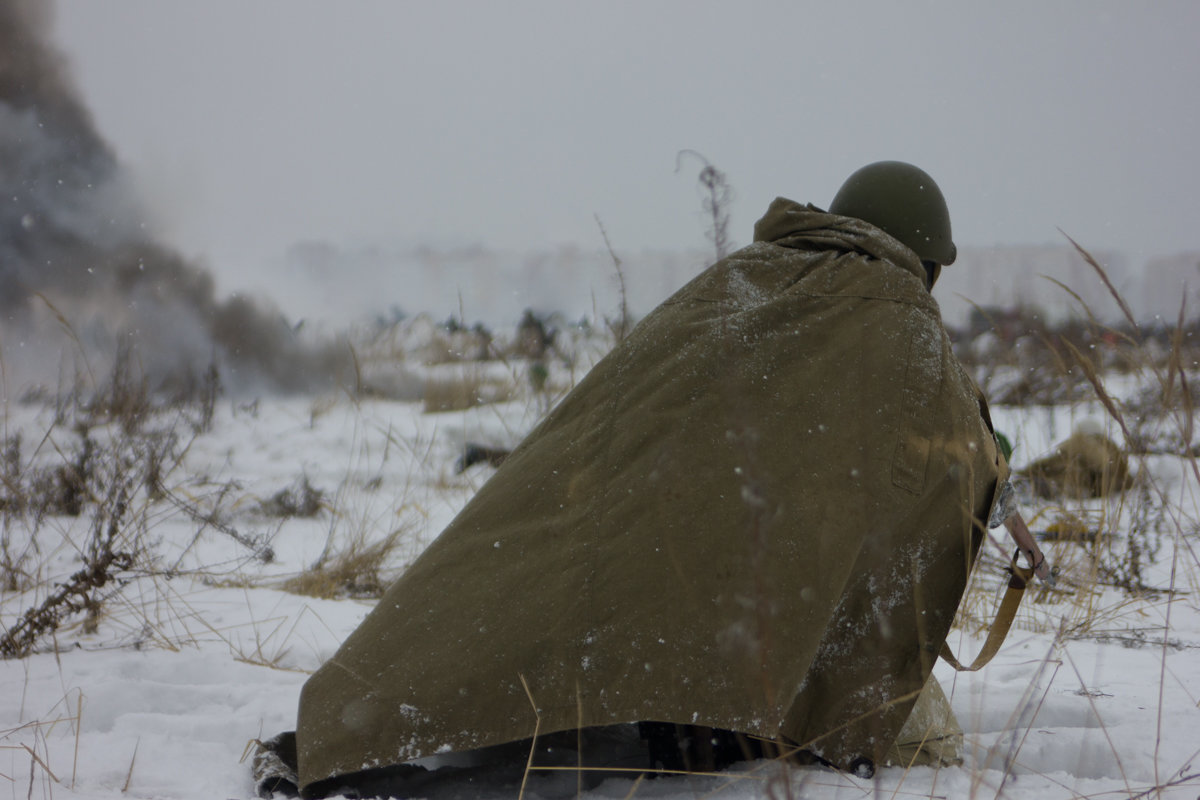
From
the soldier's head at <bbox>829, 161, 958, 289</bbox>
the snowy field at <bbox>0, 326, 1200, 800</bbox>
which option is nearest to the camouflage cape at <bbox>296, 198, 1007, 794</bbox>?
the snowy field at <bbox>0, 326, 1200, 800</bbox>

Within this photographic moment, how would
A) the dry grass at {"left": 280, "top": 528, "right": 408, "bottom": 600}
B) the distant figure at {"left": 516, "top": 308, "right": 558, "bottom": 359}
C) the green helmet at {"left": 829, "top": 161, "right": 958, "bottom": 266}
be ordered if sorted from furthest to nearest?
the distant figure at {"left": 516, "top": 308, "right": 558, "bottom": 359} < the dry grass at {"left": 280, "top": 528, "right": 408, "bottom": 600} < the green helmet at {"left": 829, "top": 161, "right": 958, "bottom": 266}

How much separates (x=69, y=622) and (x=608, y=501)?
1.88 m

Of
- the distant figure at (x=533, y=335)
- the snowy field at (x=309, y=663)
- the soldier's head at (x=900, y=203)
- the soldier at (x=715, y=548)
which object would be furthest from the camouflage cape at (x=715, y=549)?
the distant figure at (x=533, y=335)

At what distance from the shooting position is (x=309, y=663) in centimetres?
203

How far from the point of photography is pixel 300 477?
4.34m

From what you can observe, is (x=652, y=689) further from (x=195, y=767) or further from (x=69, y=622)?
(x=69, y=622)

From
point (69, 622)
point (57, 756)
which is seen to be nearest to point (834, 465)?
point (57, 756)

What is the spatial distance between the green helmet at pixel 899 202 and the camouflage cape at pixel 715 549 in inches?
10.2

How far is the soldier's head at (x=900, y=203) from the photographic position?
150 cm

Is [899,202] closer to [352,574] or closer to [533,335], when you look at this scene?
[352,574]

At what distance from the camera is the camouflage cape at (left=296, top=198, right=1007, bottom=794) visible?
1090 millimetres

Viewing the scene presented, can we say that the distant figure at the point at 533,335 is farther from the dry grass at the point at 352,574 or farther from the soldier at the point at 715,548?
the soldier at the point at 715,548

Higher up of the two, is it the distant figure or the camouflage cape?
the distant figure

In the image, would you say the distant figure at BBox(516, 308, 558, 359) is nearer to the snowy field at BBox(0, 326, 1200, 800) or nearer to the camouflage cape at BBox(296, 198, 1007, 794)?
the snowy field at BBox(0, 326, 1200, 800)
